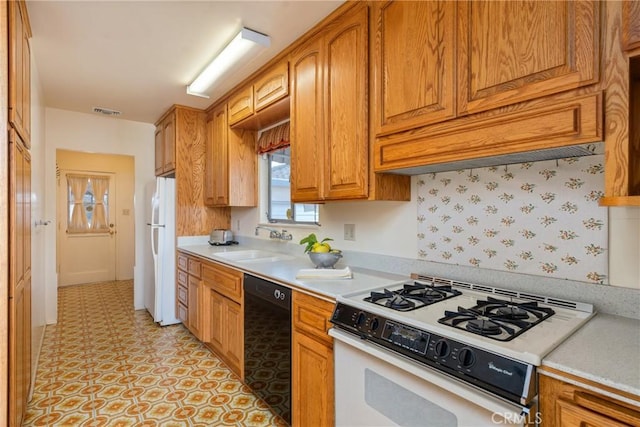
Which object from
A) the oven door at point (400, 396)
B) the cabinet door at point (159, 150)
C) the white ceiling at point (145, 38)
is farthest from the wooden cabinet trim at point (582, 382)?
the cabinet door at point (159, 150)

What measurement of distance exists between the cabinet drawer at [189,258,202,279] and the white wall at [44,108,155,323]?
0.91 meters

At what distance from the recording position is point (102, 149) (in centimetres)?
415

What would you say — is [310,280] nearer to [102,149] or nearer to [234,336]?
[234,336]

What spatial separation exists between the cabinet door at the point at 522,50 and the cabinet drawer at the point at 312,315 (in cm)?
106

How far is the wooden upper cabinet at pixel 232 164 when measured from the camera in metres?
3.30

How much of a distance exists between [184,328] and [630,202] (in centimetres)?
373

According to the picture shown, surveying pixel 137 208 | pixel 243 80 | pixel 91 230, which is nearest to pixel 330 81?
pixel 243 80

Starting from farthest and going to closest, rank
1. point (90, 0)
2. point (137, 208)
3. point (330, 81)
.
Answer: point (137, 208), point (330, 81), point (90, 0)

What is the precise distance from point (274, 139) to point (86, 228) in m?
4.68

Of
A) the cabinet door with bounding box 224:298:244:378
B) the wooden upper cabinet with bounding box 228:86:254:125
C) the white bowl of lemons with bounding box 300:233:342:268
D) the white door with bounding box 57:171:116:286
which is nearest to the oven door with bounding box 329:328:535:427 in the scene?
the white bowl of lemons with bounding box 300:233:342:268

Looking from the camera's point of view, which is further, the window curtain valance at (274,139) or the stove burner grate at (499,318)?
the window curtain valance at (274,139)

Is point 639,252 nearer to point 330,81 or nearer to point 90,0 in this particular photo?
point 330,81

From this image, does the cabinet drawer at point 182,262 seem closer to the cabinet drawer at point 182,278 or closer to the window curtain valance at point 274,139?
the cabinet drawer at point 182,278

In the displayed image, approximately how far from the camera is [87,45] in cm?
235
